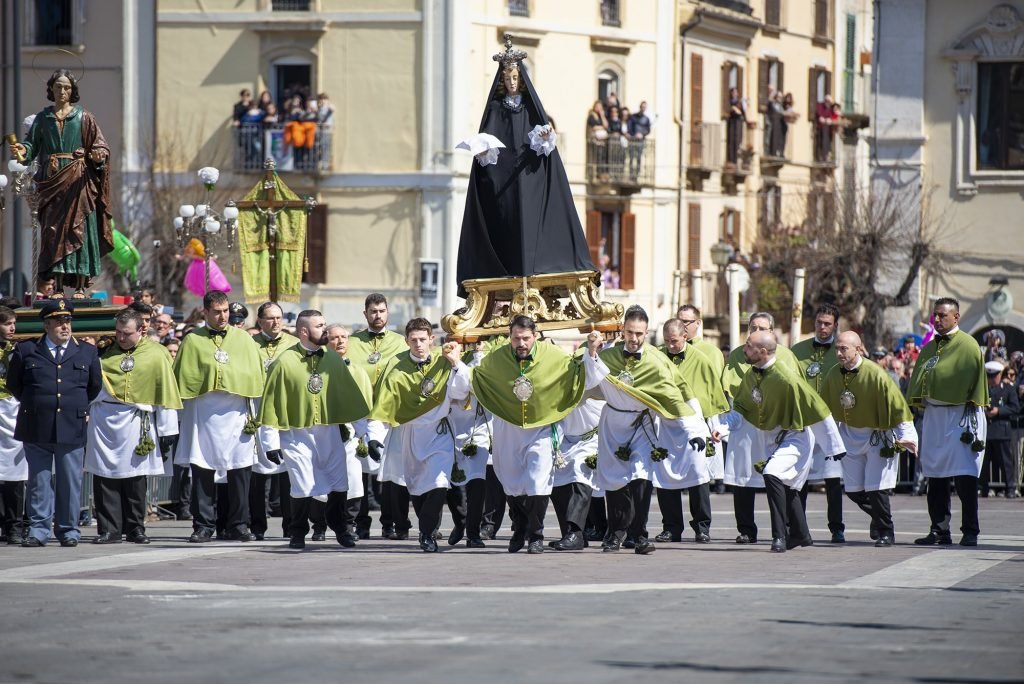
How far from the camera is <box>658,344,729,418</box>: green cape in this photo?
60.7 ft

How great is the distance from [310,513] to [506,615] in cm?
578

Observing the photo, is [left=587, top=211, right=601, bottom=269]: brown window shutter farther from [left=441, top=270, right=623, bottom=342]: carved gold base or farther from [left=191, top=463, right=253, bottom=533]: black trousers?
[left=191, top=463, right=253, bottom=533]: black trousers

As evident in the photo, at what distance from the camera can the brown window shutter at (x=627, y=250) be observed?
151 ft

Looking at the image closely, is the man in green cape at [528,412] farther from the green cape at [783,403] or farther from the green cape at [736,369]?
the green cape at [736,369]

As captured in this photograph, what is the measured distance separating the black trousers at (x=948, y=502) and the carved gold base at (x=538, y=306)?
10.1 feet

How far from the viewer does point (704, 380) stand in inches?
732

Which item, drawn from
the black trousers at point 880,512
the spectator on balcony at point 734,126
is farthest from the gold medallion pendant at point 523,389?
the spectator on balcony at point 734,126

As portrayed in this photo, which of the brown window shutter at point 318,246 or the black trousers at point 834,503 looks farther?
the brown window shutter at point 318,246

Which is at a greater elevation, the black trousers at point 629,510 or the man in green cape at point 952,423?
the man in green cape at point 952,423

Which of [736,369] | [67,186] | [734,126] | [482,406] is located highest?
[734,126]

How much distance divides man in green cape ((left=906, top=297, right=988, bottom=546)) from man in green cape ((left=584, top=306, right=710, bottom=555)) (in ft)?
7.29

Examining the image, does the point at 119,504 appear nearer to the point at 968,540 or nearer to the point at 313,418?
the point at 313,418

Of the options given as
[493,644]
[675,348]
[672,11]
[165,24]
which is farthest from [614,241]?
[493,644]

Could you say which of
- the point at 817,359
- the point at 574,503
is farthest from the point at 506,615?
the point at 817,359
